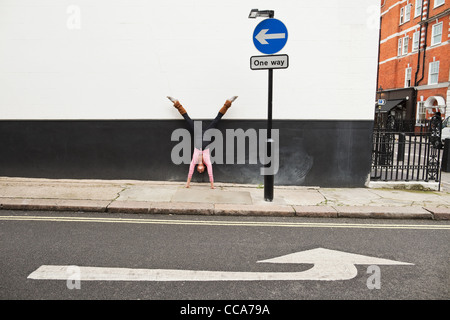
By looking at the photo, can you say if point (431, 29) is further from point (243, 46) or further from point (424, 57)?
point (243, 46)

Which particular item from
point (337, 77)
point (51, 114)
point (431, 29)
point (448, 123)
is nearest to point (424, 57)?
point (431, 29)

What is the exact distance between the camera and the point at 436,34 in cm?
2712

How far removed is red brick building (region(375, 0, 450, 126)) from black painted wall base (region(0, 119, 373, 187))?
17998 millimetres

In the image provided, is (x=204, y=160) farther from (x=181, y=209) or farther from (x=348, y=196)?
(x=348, y=196)

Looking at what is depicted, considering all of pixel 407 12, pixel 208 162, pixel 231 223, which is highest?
pixel 407 12

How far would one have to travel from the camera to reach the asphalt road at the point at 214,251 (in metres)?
3.19

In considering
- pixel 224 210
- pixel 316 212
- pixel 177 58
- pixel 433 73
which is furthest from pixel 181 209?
pixel 433 73

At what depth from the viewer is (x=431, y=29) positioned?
27.6 meters

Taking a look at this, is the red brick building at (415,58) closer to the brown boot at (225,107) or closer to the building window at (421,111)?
the building window at (421,111)

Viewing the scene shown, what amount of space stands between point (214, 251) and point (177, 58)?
206 inches

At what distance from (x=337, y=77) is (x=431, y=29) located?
26.8 meters

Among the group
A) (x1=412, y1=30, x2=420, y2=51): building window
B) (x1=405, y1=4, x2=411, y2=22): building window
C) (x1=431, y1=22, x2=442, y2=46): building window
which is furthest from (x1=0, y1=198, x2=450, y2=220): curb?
(x1=405, y1=4, x2=411, y2=22): building window

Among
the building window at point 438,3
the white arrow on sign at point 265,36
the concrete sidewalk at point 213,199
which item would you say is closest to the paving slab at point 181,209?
the concrete sidewalk at point 213,199
